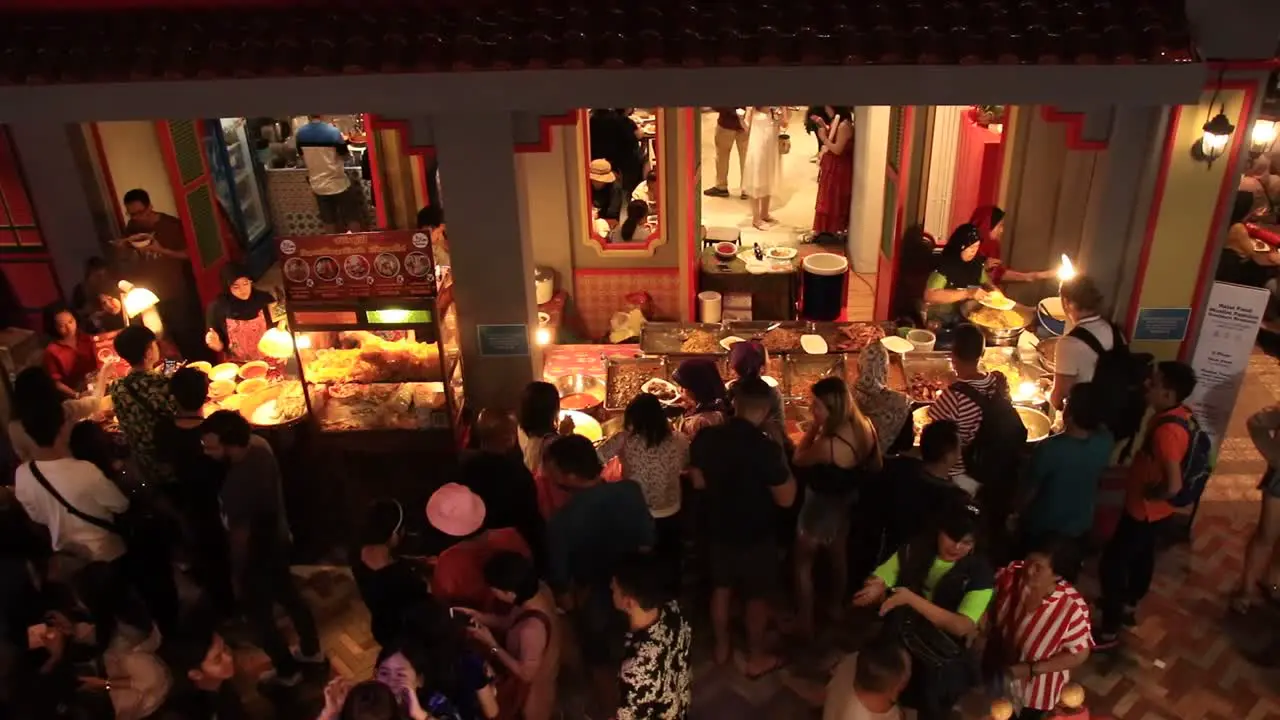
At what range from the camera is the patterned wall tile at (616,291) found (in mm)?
9906

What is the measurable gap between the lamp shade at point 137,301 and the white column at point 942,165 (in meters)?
6.96

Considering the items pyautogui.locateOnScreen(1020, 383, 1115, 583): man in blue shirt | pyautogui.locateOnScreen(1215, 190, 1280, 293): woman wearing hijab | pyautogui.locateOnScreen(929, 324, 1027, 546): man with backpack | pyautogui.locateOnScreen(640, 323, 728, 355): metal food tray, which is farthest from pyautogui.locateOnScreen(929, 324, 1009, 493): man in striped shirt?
pyautogui.locateOnScreen(1215, 190, 1280, 293): woman wearing hijab

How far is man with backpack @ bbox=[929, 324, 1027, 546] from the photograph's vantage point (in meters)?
6.17

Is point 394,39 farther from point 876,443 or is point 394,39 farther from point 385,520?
point 876,443

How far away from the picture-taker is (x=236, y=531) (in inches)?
234

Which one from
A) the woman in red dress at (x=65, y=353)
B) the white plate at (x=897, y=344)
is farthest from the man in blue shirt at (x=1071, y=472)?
the woman in red dress at (x=65, y=353)

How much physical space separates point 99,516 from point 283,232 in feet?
25.9

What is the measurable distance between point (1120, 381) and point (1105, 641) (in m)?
1.64

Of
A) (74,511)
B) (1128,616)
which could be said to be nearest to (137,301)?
(74,511)

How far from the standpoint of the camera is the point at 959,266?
8352 mm

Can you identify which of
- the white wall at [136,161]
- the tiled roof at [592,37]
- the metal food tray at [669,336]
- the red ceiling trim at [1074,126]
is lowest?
the metal food tray at [669,336]

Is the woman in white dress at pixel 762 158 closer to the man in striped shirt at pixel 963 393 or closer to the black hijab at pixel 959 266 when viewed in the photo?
the black hijab at pixel 959 266

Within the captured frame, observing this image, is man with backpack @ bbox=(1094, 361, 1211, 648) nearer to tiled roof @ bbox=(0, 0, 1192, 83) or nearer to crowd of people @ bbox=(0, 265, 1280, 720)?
crowd of people @ bbox=(0, 265, 1280, 720)

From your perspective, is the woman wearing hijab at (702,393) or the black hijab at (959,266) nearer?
the woman wearing hijab at (702,393)
